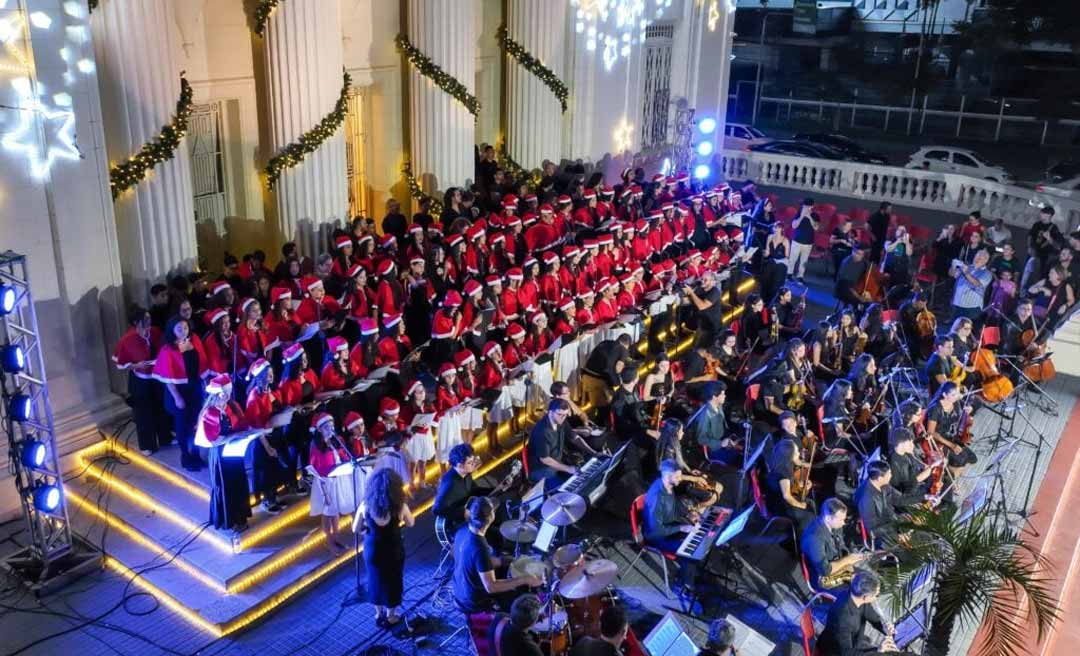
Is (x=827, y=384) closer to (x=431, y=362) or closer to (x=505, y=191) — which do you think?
(x=431, y=362)

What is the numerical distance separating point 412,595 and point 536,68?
1214cm

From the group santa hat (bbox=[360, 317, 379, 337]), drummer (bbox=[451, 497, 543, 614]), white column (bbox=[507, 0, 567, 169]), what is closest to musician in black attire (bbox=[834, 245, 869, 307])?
white column (bbox=[507, 0, 567, 169])

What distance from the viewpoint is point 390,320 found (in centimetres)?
1124

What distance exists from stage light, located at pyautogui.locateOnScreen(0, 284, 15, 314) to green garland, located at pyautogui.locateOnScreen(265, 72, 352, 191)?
5.33m

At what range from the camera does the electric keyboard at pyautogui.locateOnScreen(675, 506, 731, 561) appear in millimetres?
Answer: 8570

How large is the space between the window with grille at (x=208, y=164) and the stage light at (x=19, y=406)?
565 cm

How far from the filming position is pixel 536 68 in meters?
18.2

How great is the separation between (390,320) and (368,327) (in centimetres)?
68

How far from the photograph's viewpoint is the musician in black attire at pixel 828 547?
834cm

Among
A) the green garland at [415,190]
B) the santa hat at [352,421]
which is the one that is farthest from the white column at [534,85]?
the santa hat at [352,421]

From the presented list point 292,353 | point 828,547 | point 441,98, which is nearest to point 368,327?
point 292,353

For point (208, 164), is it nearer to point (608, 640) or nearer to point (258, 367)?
point (258, 367)

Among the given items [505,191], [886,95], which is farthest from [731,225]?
[886,95]

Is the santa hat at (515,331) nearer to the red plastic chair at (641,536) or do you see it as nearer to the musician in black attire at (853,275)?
the red plastic chair at (641,536)
